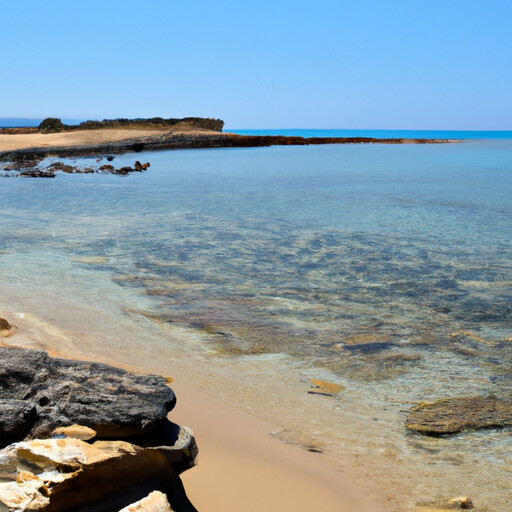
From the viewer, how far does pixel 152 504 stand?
248cm

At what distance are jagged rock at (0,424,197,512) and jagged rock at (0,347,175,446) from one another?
9.0 inches

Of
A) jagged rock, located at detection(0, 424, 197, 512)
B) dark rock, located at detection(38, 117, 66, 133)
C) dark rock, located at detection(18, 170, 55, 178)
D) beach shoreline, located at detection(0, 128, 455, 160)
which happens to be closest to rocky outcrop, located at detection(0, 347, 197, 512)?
jagged rock, located at detection(0, 424, 197, 512)

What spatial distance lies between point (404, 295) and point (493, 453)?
3.34 m

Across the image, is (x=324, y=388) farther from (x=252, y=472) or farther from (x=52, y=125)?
(x=52, y=125)

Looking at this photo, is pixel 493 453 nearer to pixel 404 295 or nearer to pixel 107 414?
pixel 107 414

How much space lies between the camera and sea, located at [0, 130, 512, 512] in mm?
3604

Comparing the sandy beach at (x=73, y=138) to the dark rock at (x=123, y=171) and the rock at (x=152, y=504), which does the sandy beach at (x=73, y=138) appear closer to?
the dark rock at (x=123, y=171)

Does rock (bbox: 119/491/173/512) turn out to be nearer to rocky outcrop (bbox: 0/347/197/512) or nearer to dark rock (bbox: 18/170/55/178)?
rocky outcrop (bbox: 0/347/197/512)

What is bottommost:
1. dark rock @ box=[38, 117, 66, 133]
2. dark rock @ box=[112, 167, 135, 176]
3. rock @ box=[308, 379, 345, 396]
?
rock @ box=[308, 379, 345, 396]

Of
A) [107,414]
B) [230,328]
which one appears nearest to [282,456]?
[107,414]

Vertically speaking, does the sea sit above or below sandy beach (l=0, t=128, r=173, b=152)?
below

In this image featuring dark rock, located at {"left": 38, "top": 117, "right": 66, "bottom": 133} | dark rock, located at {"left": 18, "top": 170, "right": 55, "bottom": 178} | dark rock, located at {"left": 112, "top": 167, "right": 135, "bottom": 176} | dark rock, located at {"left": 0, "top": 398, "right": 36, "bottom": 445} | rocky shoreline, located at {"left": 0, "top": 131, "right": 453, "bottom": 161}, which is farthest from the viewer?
dark rock, located at {"left": 38, "top": 117, "right": 66, "bottom": 133}

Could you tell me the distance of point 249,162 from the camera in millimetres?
29188

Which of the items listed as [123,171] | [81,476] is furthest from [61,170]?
[81,476]
